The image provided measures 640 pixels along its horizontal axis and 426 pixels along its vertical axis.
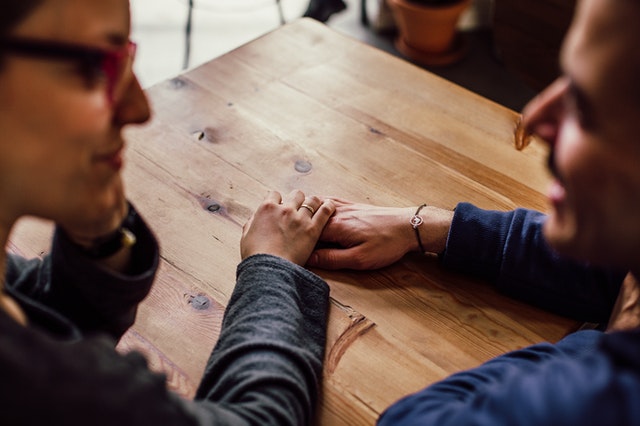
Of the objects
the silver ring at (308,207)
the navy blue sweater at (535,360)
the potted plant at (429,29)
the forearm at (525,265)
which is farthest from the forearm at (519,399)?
the potted plant at (429,29)

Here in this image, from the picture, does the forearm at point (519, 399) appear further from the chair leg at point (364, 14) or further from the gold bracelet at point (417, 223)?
the chair leg at point (364, 14)

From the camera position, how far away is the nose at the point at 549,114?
2.41 feet

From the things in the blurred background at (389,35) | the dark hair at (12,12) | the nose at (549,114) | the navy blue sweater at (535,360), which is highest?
the dark hair at (12,12)

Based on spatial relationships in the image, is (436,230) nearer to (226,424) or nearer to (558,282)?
(558,282)

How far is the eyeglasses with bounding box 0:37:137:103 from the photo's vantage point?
0.61 meters

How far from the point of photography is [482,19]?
3293mm

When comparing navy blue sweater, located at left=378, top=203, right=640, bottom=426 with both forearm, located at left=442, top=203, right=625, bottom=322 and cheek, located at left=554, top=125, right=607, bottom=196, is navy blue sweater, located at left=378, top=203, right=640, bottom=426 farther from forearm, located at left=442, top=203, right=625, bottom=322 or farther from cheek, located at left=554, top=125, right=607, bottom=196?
cheek, located at left=554, top=125, right=607, bottom=196

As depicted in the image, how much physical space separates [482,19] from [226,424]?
2913 millimetres

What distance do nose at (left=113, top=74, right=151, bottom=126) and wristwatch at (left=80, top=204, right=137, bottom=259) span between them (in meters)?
0.17

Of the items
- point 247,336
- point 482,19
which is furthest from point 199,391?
point 482,19

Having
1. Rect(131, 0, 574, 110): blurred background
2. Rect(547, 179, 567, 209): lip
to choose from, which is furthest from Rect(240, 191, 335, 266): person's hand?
Rect(131, 0, 574, 110): blurred background

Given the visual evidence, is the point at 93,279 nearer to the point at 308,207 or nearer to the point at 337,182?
the point at 308,207

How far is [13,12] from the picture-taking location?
0.60 metres

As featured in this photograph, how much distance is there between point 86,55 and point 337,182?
71cm
